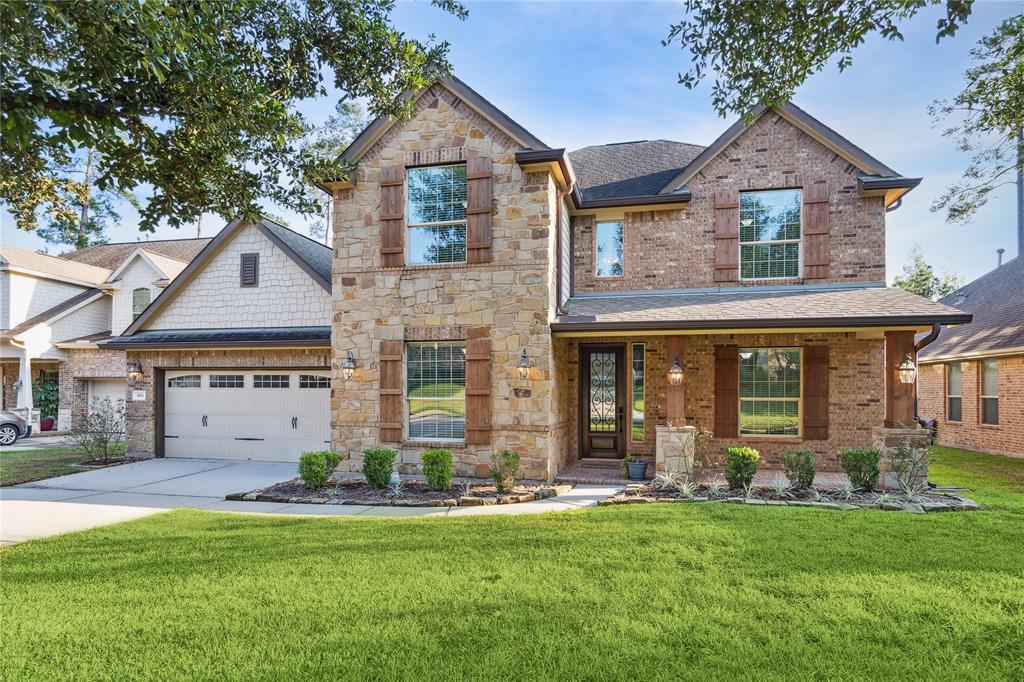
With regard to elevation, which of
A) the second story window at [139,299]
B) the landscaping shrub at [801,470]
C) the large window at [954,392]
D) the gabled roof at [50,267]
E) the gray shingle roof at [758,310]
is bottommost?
the landscaping shrub at [801,470]

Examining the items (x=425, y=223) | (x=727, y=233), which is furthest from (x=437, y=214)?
(x=727, y=233)

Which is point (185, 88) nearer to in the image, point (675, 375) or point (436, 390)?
point (436, 390)

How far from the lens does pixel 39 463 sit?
39.0 ft

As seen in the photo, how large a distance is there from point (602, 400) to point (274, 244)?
802 centimetres

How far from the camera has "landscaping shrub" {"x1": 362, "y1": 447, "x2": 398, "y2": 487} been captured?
8938 mm

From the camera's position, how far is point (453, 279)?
32.2ft

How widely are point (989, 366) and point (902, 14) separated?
1295 centimetres

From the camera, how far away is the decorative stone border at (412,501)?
7.93m

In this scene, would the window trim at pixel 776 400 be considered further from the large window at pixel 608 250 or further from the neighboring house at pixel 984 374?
the neighboring house at pixel 984 374

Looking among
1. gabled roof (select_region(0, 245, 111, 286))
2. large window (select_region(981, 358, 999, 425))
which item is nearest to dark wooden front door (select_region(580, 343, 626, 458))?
large window (select_region(981, 358, 999, 425))

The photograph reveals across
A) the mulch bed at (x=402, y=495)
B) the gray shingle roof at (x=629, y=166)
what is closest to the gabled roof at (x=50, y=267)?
the mulch bed at (x=402, y=495)

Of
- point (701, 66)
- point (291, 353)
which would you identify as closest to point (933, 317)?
point (701, 66)

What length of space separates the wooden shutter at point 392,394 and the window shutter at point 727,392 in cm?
616

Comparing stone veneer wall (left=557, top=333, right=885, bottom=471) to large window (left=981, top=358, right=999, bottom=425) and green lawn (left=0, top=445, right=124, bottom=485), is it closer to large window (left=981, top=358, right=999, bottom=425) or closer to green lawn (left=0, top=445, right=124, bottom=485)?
large window (left=981, top=358, right=999, bottom=425)
